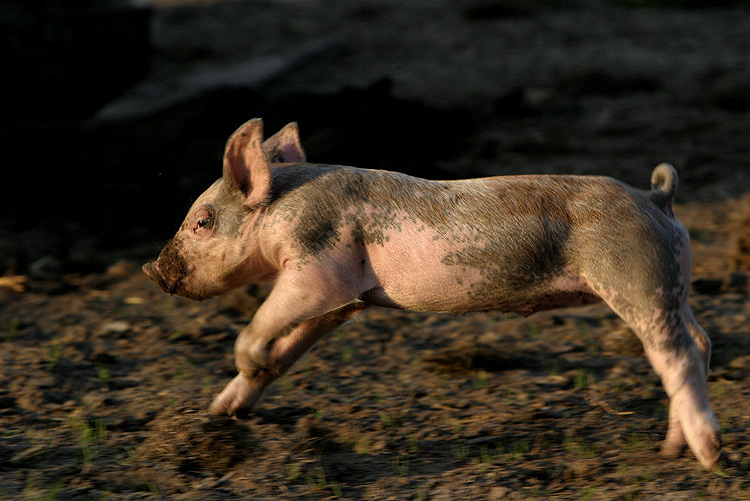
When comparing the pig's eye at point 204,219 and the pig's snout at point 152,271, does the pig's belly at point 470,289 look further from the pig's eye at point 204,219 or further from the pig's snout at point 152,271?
the pig's snout at point 152,271

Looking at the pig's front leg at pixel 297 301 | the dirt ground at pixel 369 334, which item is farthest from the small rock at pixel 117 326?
the pig's front leg at pixel 297 301

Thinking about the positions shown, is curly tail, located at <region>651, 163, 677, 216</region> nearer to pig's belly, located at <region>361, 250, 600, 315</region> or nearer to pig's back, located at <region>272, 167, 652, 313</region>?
pig's back, located at <region>272, 167, 652, 313</region>

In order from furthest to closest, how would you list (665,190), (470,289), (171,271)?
(171,271) → (665,190) → (470,289)

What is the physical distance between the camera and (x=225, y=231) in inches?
133

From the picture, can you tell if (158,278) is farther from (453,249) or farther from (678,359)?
(678,359)

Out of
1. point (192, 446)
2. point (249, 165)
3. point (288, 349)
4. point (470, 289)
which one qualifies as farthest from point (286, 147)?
point (192, 446)

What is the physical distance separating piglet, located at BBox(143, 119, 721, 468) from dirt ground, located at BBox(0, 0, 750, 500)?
1.36ft

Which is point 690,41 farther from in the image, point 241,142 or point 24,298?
point 241,142

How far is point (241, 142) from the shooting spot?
3307mm

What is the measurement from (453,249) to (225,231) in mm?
760

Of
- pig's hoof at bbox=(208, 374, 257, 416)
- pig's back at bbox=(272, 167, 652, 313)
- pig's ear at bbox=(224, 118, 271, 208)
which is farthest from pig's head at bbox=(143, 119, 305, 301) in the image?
pig's hoof at bbox=(208, 374, 257, 416)

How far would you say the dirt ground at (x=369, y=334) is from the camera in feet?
11.1

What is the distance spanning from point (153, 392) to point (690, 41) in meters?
9.74

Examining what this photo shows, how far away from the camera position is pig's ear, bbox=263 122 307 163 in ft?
12.0
